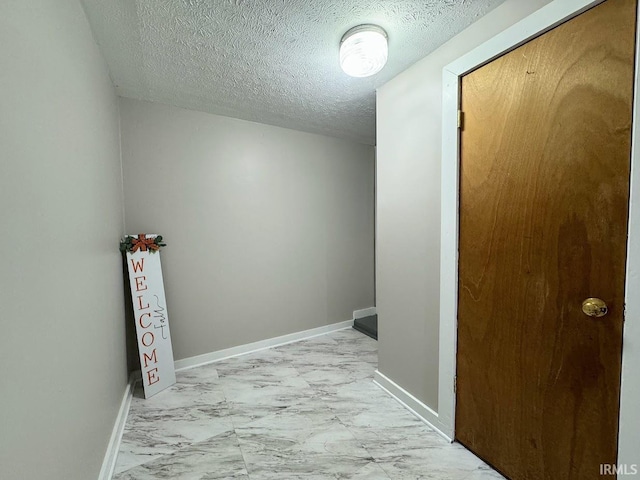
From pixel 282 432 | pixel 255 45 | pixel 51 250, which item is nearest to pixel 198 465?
pixel 282 432

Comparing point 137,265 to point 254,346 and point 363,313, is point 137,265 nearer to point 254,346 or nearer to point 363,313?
point 254,346

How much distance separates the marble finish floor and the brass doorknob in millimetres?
1001

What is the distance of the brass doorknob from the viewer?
1065 mm

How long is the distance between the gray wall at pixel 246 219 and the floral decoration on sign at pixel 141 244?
0.55ft

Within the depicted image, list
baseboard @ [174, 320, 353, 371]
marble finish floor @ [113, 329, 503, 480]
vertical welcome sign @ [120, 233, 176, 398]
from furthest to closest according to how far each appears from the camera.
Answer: baseboard @ [174, 320, 353, 371] → vertical welcome sign @ [120, 233, 176, 398] → marble finish floor @ [113, 329, 503, 480]

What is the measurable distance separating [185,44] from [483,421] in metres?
2.71

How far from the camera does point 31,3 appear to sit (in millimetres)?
856

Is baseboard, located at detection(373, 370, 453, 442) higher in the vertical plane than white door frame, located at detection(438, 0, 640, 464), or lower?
lower

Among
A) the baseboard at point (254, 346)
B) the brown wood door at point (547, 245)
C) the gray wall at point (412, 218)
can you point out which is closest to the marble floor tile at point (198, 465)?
the baseboard at point (254, 346)

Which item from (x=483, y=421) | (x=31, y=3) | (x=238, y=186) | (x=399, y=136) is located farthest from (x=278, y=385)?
(x=31, y=3)

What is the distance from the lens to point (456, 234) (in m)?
1.62

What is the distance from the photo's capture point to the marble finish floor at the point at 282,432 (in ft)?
4.87

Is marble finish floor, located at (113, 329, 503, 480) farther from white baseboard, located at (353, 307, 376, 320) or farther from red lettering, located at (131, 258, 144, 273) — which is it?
white baseboard, located at (353, 307, 376, 320)

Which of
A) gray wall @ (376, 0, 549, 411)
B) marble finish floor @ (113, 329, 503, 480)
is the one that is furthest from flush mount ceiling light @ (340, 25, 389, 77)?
marble finish floor @ (113, 329, 503, 480)
